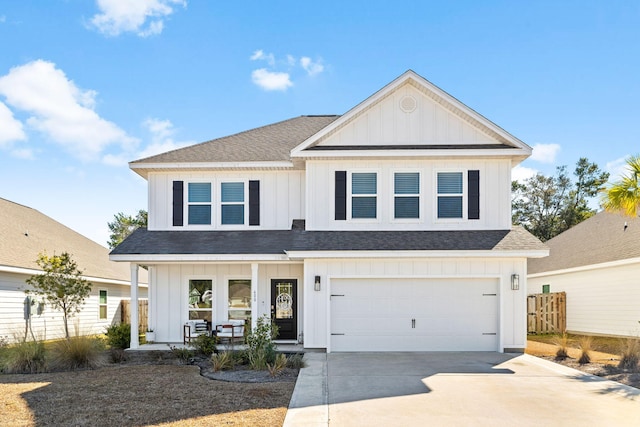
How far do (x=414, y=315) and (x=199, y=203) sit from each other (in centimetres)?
747

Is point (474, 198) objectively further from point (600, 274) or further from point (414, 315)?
point (600, 274)

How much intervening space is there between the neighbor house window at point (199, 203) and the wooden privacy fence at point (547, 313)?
14879mm

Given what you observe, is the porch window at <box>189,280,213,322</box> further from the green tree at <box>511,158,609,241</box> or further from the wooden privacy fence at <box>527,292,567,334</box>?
the green tree at <box>511,158,609,241</box>

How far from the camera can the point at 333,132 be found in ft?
54.5

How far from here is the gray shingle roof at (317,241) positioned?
1542 cm

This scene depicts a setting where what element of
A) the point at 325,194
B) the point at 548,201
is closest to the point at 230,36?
the point at 325,194

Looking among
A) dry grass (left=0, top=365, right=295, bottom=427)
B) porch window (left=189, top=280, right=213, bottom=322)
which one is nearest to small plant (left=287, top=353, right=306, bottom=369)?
dry grass (left=0, top=365, right=295, bottom=427)

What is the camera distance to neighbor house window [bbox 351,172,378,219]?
1667cm

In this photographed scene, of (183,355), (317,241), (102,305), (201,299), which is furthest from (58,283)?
(102,305)

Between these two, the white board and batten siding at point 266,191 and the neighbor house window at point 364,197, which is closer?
the neighbor house window at point 364,197

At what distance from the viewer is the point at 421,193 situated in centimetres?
1662

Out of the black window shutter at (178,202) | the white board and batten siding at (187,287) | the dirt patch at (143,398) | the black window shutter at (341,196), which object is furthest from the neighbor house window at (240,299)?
the dirt patch at (143,398)

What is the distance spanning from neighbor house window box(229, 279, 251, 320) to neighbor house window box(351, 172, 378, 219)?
4.10 m

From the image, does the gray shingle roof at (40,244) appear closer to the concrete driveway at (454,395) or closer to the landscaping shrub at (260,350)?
the landscaping shrub at (260,350)
